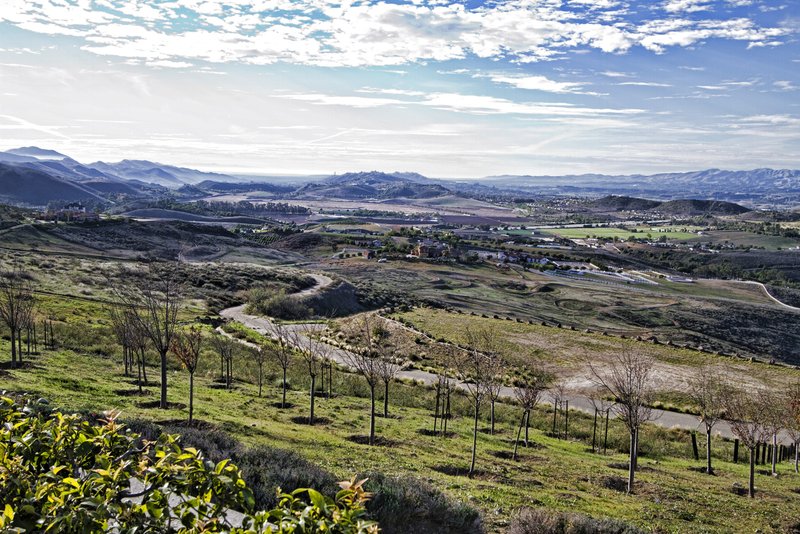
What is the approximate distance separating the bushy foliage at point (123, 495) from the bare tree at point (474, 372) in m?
13.4

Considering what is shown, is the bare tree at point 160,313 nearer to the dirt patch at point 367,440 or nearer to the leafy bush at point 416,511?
the dirt patch at point 367,440

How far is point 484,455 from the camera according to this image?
20719 millimetres

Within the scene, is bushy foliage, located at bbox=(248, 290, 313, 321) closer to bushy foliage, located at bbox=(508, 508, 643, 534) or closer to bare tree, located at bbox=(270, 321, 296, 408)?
bare tree, located at bbox=(270, 321, 296, 408)

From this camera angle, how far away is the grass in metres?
15.0

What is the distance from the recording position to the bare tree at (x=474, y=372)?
1944cm

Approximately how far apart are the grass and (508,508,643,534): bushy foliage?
92cm

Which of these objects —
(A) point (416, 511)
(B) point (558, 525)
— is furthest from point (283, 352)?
(B) point (558, 525)

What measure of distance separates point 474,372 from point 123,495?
37.5m

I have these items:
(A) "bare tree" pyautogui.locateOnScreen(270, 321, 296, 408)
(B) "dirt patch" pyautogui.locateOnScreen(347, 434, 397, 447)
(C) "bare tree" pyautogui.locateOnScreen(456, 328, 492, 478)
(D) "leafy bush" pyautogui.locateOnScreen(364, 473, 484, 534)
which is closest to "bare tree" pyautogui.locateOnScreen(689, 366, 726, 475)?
(C) "bare tree" pyautogui.locateOnScreen(456, 328, 492, 478)

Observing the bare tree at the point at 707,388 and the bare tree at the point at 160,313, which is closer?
the bare tree at the point at 160,313

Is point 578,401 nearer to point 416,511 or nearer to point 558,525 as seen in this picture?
point 558,525

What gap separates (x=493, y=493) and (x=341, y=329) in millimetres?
43984

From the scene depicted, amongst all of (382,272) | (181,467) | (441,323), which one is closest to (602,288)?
(382,272)

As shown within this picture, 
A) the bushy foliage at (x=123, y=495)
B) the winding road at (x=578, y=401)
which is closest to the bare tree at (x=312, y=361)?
the winding road at (x=578, y=401)
